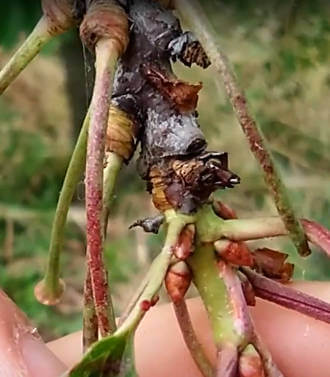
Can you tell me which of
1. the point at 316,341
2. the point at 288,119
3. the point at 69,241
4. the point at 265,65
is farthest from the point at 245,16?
Answer: the point at 69,241

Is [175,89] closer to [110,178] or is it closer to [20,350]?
[110,178]

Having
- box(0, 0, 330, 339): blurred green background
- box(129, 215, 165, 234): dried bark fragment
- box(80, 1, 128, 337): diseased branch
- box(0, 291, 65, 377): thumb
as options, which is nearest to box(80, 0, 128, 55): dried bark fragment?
box(80, 1, 128, 337): diseased branch

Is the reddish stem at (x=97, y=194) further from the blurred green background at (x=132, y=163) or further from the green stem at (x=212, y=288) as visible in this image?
the blurred green background at (x=132, y=163)

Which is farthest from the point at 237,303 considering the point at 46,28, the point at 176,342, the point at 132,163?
the point at 132,163

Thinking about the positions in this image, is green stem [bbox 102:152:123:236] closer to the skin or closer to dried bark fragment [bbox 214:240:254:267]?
dried bark fragment [bbox 214:240:254:267]

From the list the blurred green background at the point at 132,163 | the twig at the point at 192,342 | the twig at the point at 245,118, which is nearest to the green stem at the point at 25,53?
the twig at the point at 245,118

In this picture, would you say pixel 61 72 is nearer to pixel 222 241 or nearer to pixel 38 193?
pixel 38 193
